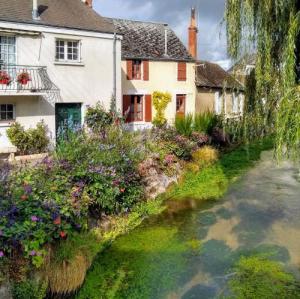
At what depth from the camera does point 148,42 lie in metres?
30.7

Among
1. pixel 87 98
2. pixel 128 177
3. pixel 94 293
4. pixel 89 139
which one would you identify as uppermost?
pixel 87 98

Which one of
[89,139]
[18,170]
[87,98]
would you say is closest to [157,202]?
[89,139]

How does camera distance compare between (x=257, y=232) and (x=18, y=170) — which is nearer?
(x=18, y=170)

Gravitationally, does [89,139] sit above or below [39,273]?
above

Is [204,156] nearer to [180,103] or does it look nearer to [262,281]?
[180,103]

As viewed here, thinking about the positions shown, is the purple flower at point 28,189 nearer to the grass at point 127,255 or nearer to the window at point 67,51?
the grass at point 127,255

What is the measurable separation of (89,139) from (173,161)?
5.28 m

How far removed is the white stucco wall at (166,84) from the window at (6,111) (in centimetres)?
988

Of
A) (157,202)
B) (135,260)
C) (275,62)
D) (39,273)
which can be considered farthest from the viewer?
→ (157,202)

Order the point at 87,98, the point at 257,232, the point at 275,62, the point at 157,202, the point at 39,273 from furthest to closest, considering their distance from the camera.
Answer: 1. the point at 87,98
2. the point at 157,202
3. the point at 257,232
4. the point at 275,62
5. the point at 39,273

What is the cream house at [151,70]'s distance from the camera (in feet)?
91.4

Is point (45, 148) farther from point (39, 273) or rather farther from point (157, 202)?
point (39, 273)

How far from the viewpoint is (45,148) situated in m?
18.6

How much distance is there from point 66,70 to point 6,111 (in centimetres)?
364
